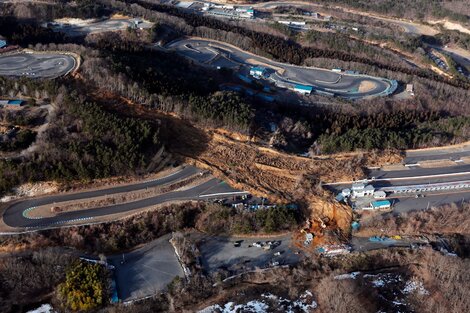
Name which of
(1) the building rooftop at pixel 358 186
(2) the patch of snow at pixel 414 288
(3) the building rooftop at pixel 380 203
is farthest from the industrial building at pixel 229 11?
(2) the patch of snow at pixel 414 288

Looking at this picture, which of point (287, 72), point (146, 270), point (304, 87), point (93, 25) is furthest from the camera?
point (93, 25)

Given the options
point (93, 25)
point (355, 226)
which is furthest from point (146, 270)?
point (93, 25)

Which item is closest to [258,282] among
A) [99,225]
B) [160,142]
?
[99,225]

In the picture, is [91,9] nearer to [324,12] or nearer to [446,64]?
[324,12]

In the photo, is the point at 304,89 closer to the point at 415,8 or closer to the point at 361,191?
the point at 361,191

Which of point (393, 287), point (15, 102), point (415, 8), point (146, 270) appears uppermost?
point (415, 8)

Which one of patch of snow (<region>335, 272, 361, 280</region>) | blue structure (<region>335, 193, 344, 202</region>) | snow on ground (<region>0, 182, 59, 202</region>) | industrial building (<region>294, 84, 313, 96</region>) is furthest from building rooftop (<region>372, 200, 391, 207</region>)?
snow on ground (<region>0, 182, 59, 202</region>)

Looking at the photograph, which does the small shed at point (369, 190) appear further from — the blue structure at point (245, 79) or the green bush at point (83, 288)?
the blue structure at point (245, 79)
